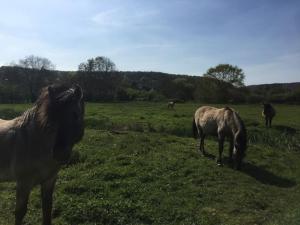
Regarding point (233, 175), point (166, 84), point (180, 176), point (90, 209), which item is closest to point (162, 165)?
point (180, 176)

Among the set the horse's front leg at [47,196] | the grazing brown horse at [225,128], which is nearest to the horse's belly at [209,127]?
the grazing brown horse at [225,128]

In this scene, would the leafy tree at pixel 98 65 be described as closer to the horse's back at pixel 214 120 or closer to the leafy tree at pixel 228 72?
the leafy tree at pixel 228 72

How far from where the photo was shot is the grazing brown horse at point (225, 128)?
1313 centimetres

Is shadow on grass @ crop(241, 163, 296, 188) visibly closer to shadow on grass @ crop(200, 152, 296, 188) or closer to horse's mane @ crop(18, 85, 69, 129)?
shadow on grass @ crop(200, 152, 296, 188)

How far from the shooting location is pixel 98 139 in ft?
48.8

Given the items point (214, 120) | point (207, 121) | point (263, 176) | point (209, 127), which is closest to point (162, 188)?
point (263, 176)

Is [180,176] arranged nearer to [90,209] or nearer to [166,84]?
[90,209]

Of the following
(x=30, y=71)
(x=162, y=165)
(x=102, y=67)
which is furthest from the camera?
(x=102, y=67)

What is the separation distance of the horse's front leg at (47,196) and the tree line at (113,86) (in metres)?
58.3

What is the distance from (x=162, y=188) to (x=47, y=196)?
432cm

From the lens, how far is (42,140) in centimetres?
560

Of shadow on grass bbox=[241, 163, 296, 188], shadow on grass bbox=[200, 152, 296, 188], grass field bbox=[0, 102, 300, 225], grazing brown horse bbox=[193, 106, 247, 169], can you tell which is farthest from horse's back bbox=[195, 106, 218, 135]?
shadow on grass bbox=[241, 163, 296, 188]

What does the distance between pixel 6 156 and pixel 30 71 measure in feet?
232

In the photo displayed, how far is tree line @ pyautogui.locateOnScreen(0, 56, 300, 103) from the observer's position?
69.7 meters
